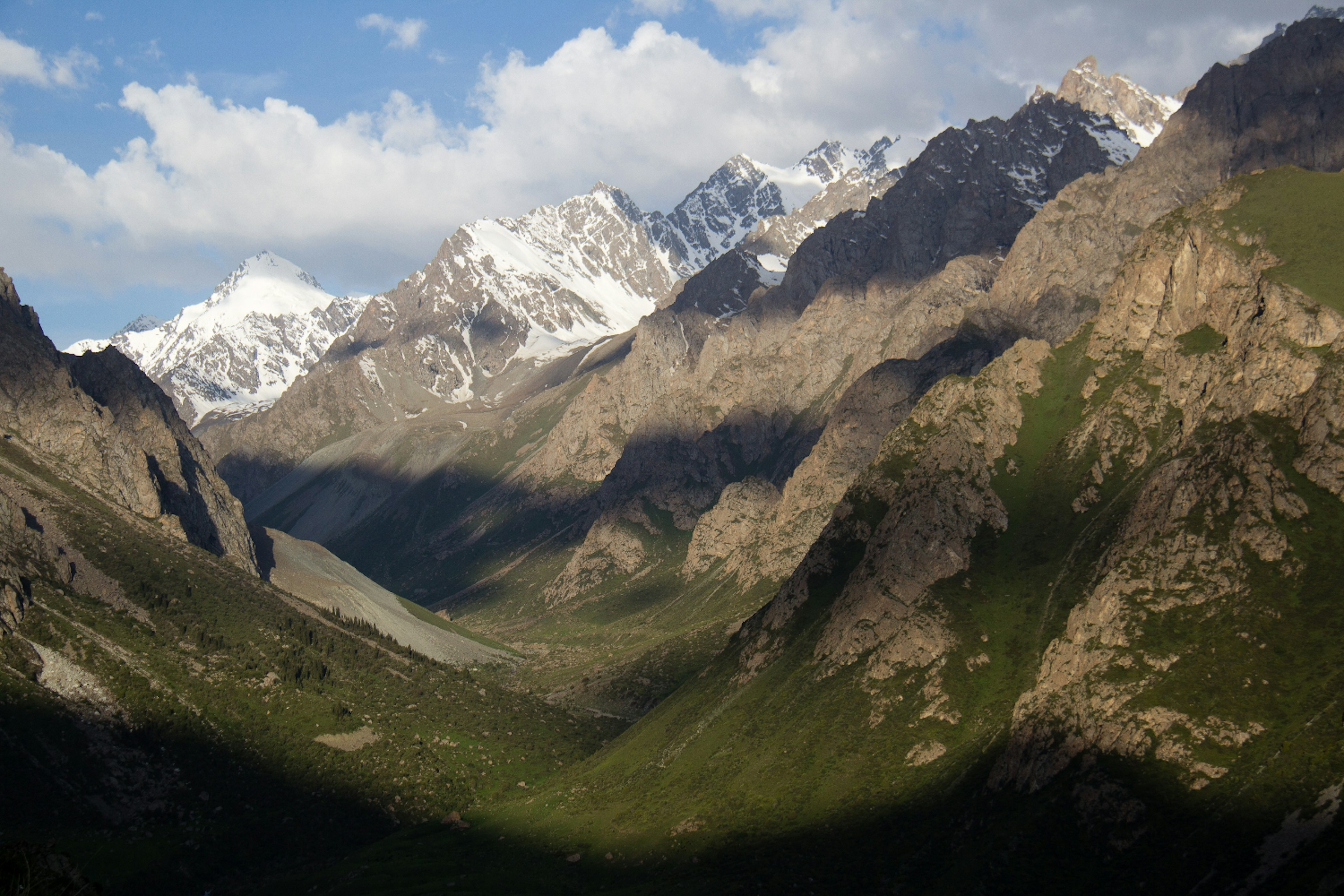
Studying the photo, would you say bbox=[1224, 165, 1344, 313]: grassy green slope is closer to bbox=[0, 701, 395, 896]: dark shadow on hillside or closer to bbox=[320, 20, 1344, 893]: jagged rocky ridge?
bbox=[320, 20, 1344, 893]: jagged rocky ridge

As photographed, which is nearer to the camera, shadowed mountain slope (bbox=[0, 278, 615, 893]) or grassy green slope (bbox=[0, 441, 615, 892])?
grassy green slope (bbox=[0, 441, 615, 892])

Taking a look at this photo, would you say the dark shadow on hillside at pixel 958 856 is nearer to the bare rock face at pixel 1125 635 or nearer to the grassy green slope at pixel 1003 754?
the grassy green slope at pixel 1003 754

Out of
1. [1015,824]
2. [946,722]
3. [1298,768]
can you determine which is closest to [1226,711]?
[1298,768]

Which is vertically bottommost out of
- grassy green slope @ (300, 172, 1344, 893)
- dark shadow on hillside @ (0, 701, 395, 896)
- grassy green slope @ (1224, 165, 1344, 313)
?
dark shadow on hillside @ (0, 701, 395, 896)

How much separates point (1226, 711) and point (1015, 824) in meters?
26.3

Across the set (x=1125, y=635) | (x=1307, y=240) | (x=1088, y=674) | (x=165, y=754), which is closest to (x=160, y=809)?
(x=165, y=754)

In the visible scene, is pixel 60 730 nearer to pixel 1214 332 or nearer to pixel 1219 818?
pixel 1219 818

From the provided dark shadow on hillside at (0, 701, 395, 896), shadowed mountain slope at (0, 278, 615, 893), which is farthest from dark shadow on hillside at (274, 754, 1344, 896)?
shadowed mountain slope at (0, 278, 615, 893)

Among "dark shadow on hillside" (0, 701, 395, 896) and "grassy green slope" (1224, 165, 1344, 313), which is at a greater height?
"grassy green slope" (1224, 165, 1344, 313)

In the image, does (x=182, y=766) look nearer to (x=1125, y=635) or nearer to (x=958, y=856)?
(x=958, y=856)

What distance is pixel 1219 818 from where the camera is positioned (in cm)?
10225

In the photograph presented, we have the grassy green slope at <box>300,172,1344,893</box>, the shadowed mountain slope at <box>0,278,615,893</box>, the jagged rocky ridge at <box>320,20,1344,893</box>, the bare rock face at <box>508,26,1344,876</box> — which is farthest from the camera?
the shadowed mountain slope at <box>0,278,615,893</box>

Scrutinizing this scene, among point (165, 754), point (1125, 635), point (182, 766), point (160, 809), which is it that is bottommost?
point (160, 809)

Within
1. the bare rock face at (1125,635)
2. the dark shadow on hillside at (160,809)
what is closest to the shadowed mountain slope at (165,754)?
the dark shadow on hillside at (160,809)
